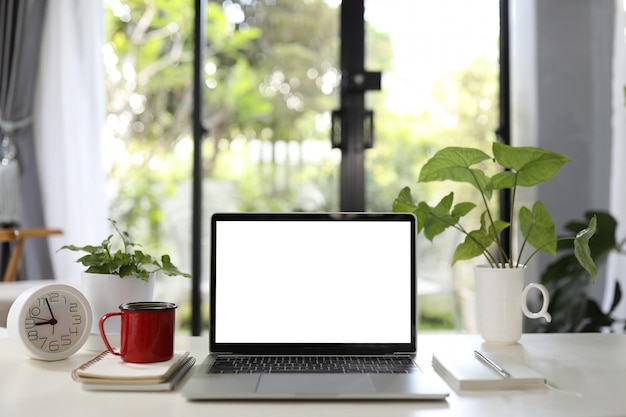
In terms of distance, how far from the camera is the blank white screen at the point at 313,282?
1.13 m

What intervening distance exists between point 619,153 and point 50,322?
2359 millimetres

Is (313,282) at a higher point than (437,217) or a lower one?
lower

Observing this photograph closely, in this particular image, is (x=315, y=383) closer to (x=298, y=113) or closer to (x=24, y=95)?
(x=298, y=113)

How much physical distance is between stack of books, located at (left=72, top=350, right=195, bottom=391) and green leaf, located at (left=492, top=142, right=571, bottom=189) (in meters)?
0.65

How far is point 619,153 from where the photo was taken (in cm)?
272

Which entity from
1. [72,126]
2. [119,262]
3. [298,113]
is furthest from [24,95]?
[119,262]

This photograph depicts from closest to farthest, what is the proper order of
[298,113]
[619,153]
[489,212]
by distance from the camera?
1. [489,212]
2. [619,153]
3. [298,113]

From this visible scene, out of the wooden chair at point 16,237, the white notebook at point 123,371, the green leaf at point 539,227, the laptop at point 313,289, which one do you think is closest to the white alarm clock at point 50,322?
the white notebook at point 123,371

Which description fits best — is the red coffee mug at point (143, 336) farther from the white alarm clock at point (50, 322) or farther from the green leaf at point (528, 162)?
the green leaf at point (528, 162)

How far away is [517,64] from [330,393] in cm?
259

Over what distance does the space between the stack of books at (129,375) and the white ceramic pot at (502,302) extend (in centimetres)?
58

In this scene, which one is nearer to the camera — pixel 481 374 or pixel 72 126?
pixel 481 374

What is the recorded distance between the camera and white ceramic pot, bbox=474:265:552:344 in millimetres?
1247

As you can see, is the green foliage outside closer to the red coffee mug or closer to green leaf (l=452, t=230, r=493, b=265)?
green leaf (l=452, t=230, r=493, b=265)
